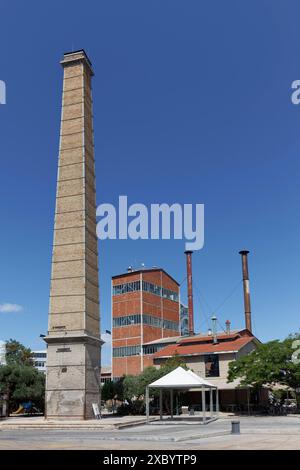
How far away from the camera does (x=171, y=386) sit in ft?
108

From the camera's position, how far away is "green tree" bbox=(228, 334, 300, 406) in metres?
38.0

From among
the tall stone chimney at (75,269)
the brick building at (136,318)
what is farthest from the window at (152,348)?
the tall stone chimney at (75,269)

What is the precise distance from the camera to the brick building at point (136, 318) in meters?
70.2

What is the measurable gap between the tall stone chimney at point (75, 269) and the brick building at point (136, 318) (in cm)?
3413

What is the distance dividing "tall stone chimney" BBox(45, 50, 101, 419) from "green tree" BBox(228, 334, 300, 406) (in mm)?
11827

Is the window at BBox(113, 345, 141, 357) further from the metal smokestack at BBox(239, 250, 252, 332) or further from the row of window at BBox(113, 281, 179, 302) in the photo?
the metal smokestack at BBox(239, 250, 252, 332)

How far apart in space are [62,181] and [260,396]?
2728 centimetres

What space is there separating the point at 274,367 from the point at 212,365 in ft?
45.7

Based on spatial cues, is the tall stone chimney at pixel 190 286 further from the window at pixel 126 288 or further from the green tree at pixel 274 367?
the green tree at pixel 274 367

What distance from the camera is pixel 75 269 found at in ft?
116

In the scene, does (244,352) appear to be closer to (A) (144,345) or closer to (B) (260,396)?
(B) (260,396)

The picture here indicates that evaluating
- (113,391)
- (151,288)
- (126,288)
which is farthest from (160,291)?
Answer: (113,391)

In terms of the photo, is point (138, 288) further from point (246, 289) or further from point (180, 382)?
point (180, 382)
